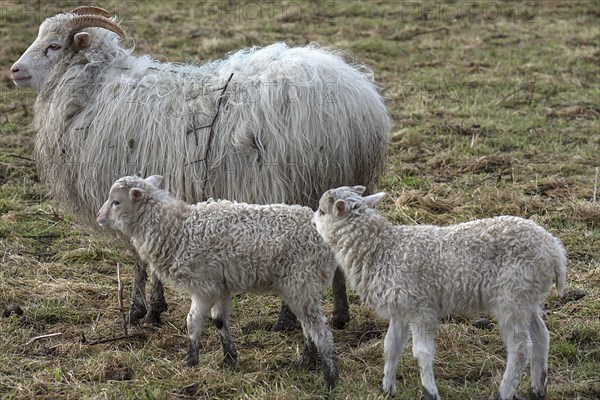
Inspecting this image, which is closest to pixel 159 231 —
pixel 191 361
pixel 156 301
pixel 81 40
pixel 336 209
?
pixel 191 361

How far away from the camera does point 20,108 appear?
9.93 meters

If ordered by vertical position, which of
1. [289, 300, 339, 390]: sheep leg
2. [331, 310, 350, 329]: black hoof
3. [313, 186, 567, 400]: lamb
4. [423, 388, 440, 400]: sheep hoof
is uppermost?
[313, 186, 567, 400]: lamb

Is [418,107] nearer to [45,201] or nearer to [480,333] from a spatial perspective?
[45,201]

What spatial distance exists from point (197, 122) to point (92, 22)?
1.04m

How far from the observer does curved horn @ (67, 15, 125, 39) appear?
5.74 meters

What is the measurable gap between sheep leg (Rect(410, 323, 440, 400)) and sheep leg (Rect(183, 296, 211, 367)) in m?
1.13

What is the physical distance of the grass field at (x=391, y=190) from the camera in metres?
4.65

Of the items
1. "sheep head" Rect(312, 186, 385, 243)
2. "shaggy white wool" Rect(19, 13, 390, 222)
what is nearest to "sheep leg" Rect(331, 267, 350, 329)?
"shaggy white wool" Rect(19, 13, 390, 222)

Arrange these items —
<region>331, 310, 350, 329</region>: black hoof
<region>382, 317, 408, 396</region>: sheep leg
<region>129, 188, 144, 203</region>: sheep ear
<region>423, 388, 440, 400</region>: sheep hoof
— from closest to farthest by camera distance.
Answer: <region>423, 388, 440, 400</region>: sheep hoof < <region>382, 317, 408, 396</region>: sheep leg < <region>129, 188, 144, 203</region>: sheep ear < <region>331, 310, 350, 329</region>: black hoof

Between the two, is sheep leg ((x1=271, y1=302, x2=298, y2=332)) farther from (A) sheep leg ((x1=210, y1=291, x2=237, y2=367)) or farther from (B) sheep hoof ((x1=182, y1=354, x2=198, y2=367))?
(B) sheep hoof ((x1=182, y1=354, x2=198, y2=367))

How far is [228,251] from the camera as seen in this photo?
14.9 feet

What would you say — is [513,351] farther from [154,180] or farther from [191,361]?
[154,180]

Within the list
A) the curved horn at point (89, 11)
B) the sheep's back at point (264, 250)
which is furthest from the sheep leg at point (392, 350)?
the curved horn at point (89, 11)

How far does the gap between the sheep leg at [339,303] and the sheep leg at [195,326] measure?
102cm
